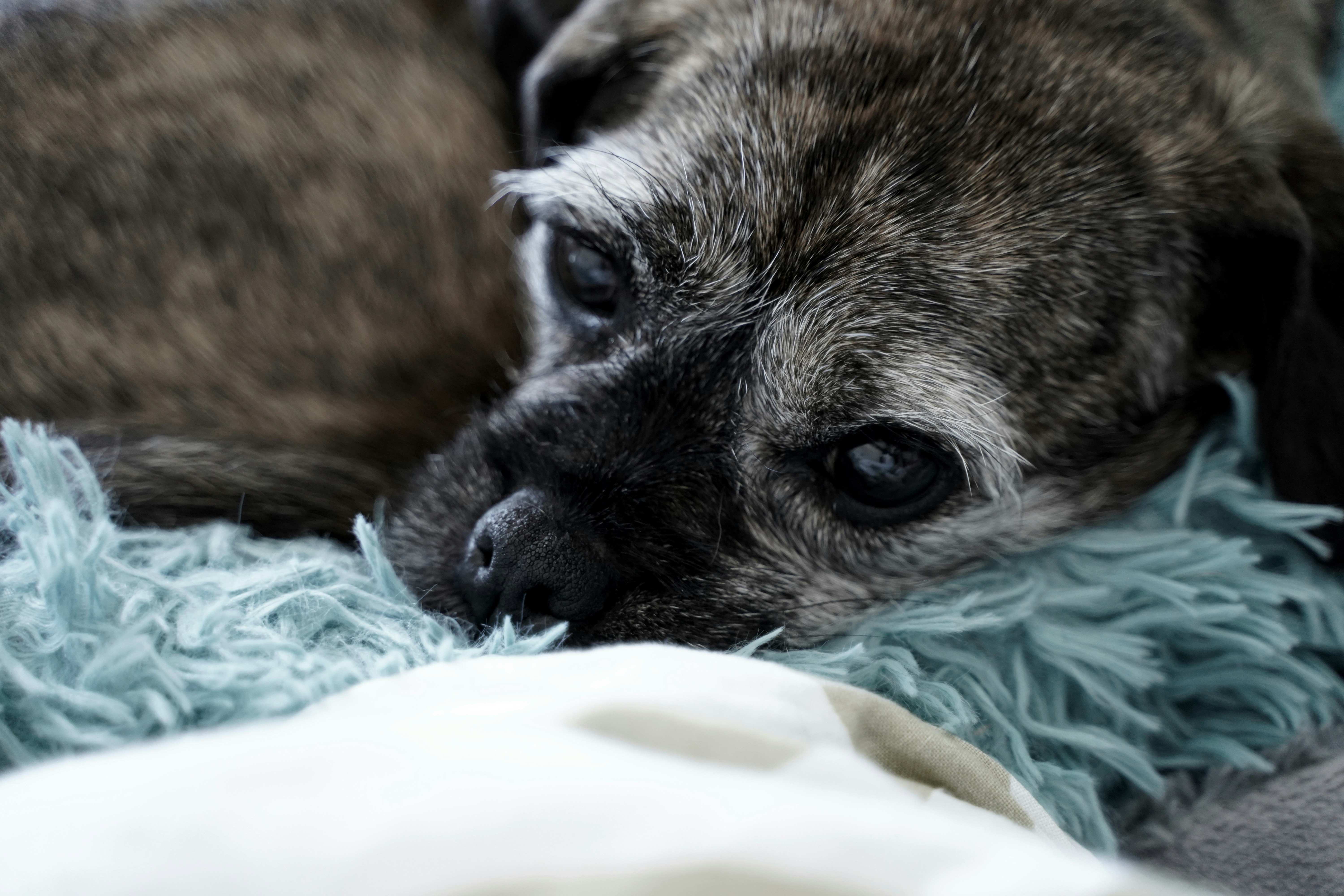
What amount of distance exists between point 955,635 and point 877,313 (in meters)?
0.41

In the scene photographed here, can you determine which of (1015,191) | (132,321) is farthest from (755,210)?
(132,321)

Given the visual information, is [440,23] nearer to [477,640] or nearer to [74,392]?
[74,392]

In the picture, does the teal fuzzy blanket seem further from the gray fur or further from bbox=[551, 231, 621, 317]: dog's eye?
bbox=[551, 231, 621, 317]: dog's eye

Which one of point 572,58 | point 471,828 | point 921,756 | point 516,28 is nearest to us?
point 471,828

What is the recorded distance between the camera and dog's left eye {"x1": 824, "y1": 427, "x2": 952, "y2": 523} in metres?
1.27

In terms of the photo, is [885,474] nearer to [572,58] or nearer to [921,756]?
[921,756]

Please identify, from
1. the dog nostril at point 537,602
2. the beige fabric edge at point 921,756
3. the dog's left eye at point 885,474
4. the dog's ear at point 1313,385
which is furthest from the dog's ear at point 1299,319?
the dog nostril at point 537,602

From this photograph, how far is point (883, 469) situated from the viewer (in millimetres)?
1282

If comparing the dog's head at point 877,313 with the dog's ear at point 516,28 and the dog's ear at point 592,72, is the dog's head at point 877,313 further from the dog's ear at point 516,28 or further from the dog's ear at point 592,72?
the dog's ear at point 516,28

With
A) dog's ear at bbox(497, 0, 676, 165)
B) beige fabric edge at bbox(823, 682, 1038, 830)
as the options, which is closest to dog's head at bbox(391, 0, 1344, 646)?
dog's ear at bbox(497, 0, 676, 165)

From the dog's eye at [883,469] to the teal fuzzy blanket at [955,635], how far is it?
0.13m

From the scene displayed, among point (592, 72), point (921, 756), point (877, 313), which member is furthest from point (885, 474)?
point (592, 72)

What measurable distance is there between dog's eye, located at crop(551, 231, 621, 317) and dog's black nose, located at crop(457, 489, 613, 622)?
350mm

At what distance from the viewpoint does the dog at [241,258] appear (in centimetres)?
130
